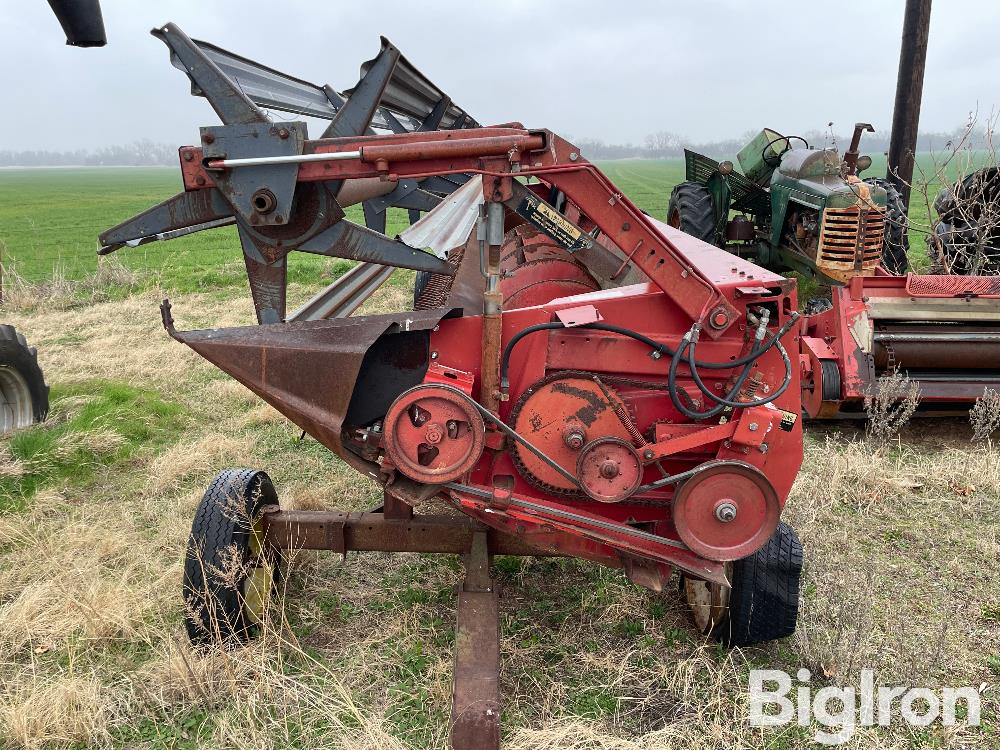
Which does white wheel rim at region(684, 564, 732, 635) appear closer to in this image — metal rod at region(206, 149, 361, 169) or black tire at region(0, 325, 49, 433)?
metal rod at region(206, 149, 361, 169)

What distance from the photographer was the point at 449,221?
8.69ft

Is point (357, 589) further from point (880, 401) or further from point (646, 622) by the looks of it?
point (880, 401)

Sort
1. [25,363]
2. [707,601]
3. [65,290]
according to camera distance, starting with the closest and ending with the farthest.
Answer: [707,601] < [25,363] < [65,290]

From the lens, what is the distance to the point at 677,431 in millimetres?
2988

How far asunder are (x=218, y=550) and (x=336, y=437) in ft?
3.02

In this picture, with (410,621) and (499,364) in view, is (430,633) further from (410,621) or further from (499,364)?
(499,364)

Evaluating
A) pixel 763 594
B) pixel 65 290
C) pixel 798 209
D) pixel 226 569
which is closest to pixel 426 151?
pixel 226 569

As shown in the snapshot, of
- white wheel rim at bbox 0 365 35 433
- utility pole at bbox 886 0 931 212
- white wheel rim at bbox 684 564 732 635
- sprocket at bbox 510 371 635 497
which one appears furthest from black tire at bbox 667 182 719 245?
Answer: white wheel rim at bbox 0 365 35 433

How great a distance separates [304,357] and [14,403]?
168 inches

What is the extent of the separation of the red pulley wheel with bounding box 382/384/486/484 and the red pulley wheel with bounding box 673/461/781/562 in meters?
0.86

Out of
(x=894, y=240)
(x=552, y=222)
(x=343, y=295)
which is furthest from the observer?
(x=894, y=240)

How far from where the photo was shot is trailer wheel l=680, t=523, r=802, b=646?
3285mm

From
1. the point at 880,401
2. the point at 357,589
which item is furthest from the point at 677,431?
the point at 880,401

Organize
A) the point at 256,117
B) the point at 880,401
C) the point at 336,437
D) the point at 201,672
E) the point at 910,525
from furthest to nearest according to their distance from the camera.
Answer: the point at 880,401 → the point at 910,525 → the point at 201,672 → the point at 336,437 → the point at 256,117
